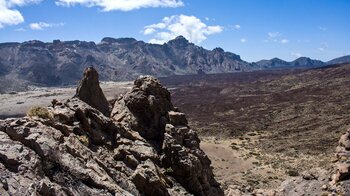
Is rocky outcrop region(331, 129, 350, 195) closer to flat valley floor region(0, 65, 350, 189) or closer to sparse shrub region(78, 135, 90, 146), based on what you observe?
flat valley floor region(0, 65, 350, 189)

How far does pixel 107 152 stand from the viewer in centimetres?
1864

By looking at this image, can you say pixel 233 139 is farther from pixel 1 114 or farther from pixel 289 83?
pixel 289 83

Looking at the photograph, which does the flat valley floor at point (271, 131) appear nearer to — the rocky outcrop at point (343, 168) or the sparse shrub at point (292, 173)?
the sparse shrub at point (292, 173)

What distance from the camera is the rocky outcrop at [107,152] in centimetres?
1248

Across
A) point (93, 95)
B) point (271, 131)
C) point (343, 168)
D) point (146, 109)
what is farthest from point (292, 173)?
point (271, 131)

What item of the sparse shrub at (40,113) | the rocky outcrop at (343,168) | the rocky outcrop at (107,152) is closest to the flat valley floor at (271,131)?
the rocky outcrop at (343,168)

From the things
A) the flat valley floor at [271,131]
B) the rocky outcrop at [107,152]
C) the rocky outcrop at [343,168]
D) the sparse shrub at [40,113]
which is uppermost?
the sparse shrub at [40,113]

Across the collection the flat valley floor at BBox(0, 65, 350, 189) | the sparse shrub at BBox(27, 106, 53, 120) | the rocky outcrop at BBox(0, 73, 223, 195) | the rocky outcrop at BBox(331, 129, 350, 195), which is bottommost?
the flat valley floor at BBox(0, 65, 350, 189)

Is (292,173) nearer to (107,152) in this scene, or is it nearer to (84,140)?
(107,152)

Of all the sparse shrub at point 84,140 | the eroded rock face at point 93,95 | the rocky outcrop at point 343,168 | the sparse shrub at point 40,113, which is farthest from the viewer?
the eroded rock face at point 93,95

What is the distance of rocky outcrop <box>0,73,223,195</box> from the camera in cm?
1248

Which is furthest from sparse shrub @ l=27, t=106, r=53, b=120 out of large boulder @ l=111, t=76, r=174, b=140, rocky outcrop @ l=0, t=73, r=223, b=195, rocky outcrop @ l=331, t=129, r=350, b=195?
rocky outcrop @ l=331, t=129, r=350, b=195

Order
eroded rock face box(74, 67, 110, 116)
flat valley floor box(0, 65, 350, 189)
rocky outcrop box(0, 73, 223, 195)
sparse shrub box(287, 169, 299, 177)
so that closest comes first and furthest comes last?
rocky outcrop box(0, 73, 223, 195), eroded rock face box(74, 67, 110, 116), sparse shrub box(287, 169, 299, 177), flat valley floor box(0, 65, 350, 189)

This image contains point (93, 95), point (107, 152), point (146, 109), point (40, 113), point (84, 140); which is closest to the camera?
point (40, 113)
